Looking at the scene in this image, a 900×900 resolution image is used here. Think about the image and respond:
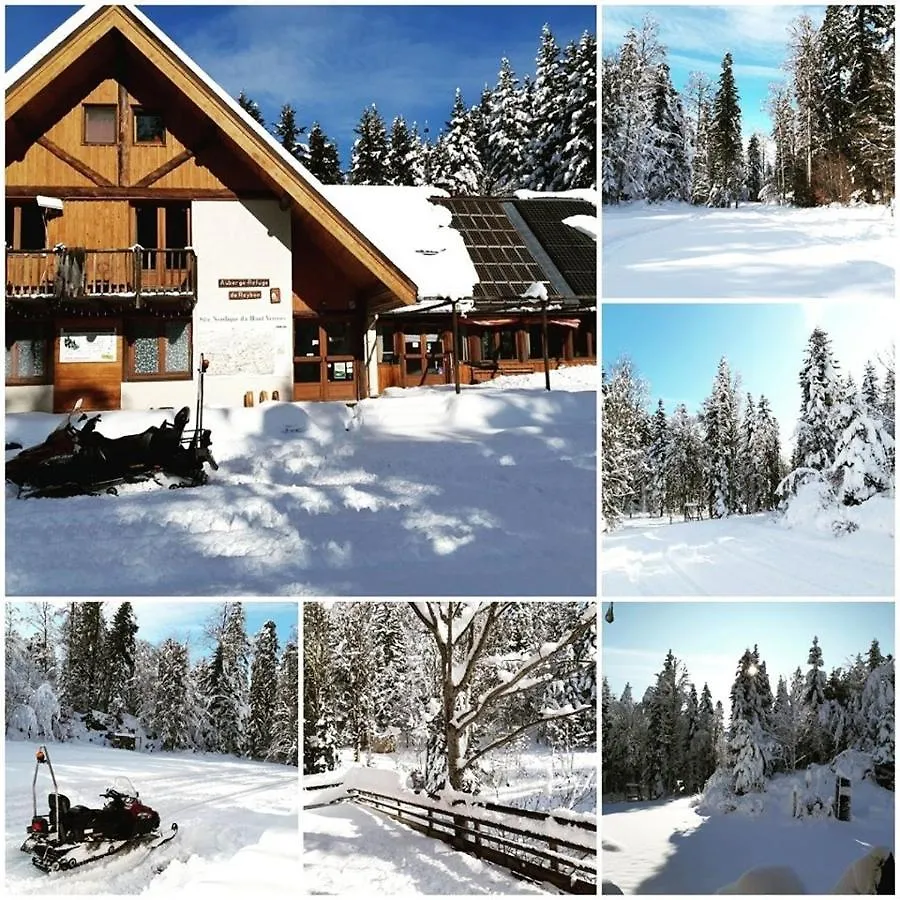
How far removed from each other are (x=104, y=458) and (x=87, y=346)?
580 mm

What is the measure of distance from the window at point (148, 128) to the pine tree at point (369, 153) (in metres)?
1.06

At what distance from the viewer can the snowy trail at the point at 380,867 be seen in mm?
3904

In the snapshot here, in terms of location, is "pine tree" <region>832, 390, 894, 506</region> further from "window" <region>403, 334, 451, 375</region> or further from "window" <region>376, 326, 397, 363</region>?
"window" <region>376, 326, 397, 363</region>

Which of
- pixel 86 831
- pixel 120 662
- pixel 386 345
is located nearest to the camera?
pixel 86 831

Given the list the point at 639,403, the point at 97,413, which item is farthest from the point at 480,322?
the point at 97,413

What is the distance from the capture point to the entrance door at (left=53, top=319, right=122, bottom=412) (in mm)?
4078

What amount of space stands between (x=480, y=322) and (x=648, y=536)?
159 centimetres

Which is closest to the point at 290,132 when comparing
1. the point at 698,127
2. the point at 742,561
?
the point at 698,127

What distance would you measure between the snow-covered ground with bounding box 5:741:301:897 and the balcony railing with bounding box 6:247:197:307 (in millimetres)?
2238

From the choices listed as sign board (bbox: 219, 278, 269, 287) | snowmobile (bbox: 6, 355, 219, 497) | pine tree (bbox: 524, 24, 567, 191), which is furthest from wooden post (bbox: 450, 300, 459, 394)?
snowmobile (bbox: 6, 355, 219, 497)

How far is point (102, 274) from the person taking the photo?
13.5ft

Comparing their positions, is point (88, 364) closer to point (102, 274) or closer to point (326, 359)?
point (102, 274)

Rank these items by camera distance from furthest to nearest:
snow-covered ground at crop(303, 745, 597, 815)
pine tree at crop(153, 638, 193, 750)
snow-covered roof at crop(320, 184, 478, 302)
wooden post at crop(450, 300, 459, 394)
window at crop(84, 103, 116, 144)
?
snow-covered roof at crop(320, 184, 478, 302)
wooden post at crop(450, 300, 459, 394)
window at crop(84, 103, 116, 144)
pine tree at crop(153, 638, 193, 750)
snow-covered ground at crop(303, 745, 597, 815)

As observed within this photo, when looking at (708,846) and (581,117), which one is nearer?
(708,846)
